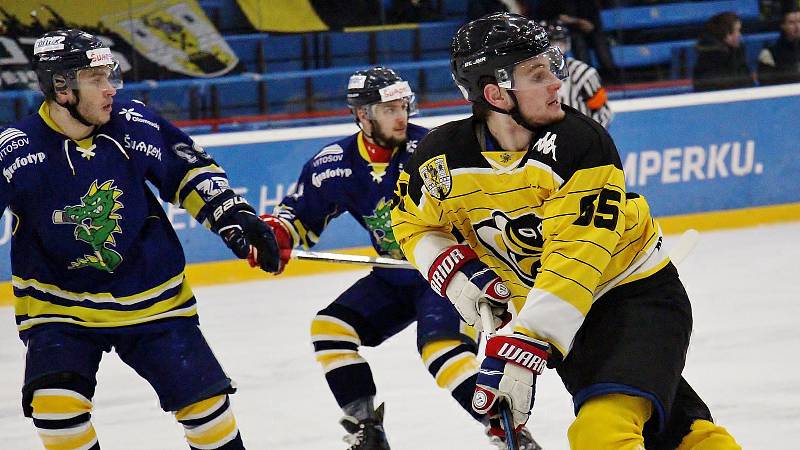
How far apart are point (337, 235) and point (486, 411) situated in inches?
176

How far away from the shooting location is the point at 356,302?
138 inches

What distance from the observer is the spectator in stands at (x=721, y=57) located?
740 centimetres

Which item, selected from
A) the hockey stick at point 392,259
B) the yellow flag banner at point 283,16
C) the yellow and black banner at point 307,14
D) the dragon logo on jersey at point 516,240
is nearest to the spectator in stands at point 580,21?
the yellow and black banner at point 307,14

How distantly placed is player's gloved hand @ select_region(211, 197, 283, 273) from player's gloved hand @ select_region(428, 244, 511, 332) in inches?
24.3

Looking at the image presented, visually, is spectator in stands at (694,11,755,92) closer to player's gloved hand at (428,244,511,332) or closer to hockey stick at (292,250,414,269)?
hockey stick at (292,250,414,269)

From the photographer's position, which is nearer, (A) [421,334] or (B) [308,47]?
(A) [421,334]

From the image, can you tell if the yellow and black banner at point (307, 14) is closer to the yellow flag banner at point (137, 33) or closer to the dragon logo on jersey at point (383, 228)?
the yellow flag banner at point (137, 33)

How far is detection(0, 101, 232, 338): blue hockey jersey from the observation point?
9.33ft

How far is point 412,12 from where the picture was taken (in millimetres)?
7094

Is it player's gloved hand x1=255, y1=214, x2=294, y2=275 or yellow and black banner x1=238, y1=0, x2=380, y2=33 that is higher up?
player's gloved hand x1=255, y1=214, x2=294, y2=275

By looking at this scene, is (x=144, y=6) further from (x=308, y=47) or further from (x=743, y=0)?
(x=743, y=0)

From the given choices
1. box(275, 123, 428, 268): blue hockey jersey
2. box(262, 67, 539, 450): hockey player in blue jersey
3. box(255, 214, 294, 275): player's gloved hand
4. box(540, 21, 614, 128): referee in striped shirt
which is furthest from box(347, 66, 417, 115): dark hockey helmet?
box(540, 21, 614, 128): referee in striped shirt

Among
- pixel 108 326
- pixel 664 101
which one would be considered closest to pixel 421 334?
pixel 108 326

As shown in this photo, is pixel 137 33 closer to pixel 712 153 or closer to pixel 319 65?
pixel 319 65
